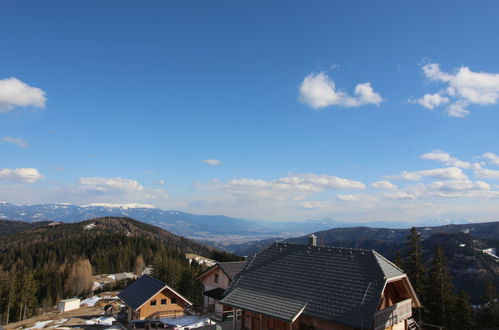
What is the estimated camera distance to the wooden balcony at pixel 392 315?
69.9 ft

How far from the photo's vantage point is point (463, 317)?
39250 mm

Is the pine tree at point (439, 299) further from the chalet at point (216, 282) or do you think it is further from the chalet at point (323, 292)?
the chalet at point (216, 282)

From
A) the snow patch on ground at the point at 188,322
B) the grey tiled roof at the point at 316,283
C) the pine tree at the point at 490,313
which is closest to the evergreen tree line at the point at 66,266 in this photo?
the snow patch on ground at the point at 188,322

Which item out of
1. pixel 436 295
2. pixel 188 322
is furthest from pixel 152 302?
pixel 436 295

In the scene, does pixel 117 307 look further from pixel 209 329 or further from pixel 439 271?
pixel 439 271

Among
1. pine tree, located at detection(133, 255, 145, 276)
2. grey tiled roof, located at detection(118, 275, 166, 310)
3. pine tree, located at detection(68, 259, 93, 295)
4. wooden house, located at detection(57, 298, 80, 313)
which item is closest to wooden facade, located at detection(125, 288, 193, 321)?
grey tiled roof, located at detection(118, 275, 166, 310)

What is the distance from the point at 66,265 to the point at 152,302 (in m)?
98.9

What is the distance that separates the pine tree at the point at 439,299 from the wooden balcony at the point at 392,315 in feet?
52.0

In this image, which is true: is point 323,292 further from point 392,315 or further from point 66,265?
point 66,265

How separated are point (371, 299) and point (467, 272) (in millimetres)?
221082

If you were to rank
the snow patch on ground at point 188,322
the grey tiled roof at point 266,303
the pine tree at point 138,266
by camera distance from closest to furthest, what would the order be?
the grey tiled roof at point 266,303 → the snow patch on ground at point 188,322 → the pine tree at point 138,266

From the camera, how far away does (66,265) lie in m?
124

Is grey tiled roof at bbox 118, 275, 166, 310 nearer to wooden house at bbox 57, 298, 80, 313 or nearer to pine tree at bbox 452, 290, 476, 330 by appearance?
wooden house at bbox 57, 298, 80, 313

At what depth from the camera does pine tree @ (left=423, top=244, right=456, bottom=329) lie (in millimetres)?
37438
